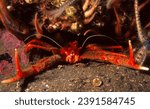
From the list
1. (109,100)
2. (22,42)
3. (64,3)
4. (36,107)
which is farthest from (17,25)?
(109,100)

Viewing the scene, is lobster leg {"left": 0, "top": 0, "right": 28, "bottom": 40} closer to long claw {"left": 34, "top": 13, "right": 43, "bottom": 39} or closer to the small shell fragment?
long claw {"left": 34, "top": 13, "right": 43, "bottom": 39}

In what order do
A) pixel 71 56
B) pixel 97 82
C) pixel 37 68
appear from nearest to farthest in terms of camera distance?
pixel 97 82
pixel 37 68
pixel 71 56

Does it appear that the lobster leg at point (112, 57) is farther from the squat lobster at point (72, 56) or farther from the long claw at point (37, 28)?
the long claw at point (37, 28)

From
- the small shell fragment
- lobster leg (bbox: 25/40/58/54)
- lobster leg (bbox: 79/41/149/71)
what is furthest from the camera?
lobster leg (bbox: 25/40/58/54)

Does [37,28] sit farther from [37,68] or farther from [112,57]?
[112,57]

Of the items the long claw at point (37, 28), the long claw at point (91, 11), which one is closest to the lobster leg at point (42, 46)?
the long claw at point (37, 28)

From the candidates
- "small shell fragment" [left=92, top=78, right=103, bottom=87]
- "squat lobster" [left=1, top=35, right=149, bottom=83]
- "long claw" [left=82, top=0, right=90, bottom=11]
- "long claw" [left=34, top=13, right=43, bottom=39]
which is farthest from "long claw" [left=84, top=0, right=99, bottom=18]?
"small shell fragment" [left=92, top=78, right=103, bottom=87]

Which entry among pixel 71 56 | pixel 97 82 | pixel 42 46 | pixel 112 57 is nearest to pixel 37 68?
pixel 42 46

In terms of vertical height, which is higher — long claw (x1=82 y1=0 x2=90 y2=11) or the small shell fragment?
long claw (x1=82 y1=0 x2=90 y2=11)
